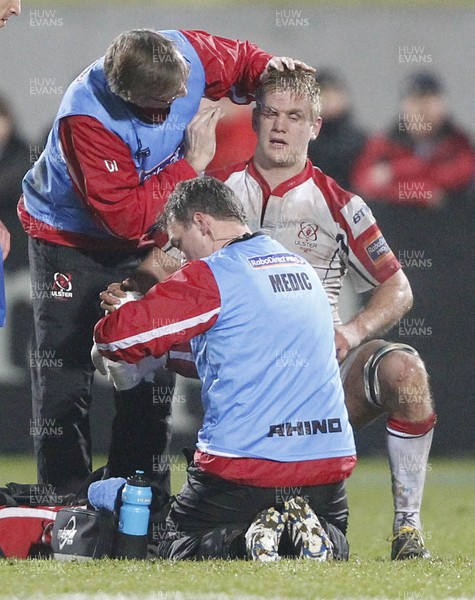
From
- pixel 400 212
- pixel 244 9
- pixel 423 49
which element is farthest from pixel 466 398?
pixel 244 9

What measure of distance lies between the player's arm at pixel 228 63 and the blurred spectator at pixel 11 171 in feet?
6.67

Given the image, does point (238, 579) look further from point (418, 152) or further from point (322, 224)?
point (418, 152)

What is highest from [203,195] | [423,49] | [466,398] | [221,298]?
[423,49]

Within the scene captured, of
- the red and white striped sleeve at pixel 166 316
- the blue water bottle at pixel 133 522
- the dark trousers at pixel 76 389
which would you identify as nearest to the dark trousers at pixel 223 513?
the blue water bottle at pixel 133 522

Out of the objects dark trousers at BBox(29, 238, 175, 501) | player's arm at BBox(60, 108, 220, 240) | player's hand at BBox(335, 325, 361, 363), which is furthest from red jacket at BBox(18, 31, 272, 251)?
player's hand at BBox(335, 325, 361, 363)

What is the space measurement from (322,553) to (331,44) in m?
3.70

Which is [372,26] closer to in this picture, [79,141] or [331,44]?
[331,44]

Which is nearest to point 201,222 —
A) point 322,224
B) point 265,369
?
point 265,369


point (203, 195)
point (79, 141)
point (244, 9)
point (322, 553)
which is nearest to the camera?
point (322, 553)

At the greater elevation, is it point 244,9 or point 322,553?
point 244,9

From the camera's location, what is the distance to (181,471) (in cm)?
662

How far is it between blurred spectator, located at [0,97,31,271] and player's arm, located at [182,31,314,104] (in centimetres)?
203

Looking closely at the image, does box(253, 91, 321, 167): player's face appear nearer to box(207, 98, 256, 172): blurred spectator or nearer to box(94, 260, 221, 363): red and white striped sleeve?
box(207, 98, 256, 172): blurred spectator

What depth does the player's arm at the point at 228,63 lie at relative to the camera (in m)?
4.43
